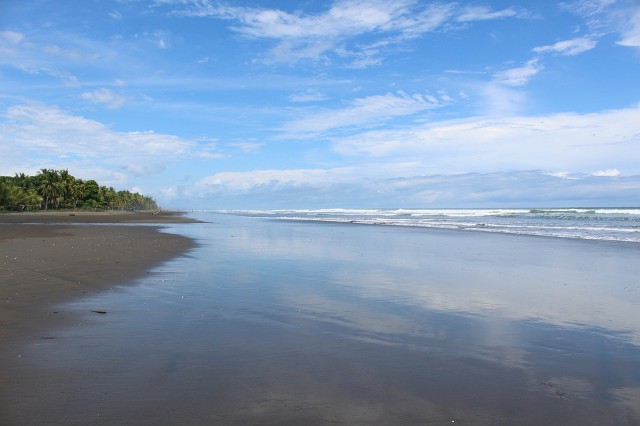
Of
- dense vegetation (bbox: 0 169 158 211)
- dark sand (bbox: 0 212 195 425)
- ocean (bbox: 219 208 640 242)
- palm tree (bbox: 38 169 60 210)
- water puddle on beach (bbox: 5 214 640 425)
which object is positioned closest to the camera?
water puddle on beach (bbox: 5 214 640 425)

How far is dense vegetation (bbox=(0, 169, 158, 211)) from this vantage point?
94.0m

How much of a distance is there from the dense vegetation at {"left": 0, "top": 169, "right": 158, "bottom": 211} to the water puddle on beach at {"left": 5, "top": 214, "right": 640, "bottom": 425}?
10020cm

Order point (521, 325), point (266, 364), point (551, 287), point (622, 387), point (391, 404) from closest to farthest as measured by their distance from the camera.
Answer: point (391, 404), point (622, 387), point (266, 364), point (521, 325), point (551, 287)

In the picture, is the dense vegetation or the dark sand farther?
the dense vegetation

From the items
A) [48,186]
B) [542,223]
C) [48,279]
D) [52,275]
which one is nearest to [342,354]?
[48,279]

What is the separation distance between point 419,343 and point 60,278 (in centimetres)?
930

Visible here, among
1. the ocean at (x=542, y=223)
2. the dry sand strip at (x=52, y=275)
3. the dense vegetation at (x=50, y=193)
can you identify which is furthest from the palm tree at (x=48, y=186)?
the dry sand strip at (x=52, y=275)

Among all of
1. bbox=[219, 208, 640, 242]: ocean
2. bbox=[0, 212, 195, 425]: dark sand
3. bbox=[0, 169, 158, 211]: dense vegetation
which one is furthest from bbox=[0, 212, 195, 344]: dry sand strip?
bbox=[0, 169, 158, 211]: dense vegetation

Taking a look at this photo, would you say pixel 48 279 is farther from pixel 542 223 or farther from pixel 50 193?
pixel 50 193

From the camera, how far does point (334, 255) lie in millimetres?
18016

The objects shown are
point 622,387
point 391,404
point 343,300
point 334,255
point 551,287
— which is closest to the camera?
point 391,404

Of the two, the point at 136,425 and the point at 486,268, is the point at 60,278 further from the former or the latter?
the point at 486,268

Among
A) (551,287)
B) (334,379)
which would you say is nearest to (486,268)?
(551,287)

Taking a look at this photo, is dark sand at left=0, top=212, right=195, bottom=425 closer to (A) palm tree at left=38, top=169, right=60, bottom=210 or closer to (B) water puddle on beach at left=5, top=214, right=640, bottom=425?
(B) water puddle on beach at left=5, top=214, right=640, bottom=425
